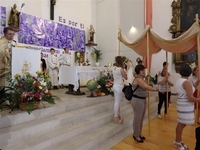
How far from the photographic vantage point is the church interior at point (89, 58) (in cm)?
286

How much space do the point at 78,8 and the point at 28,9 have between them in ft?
8.93

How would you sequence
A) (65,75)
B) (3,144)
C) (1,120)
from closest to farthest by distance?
(3,144)
(1,120)
(65,75)

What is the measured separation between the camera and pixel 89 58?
9.16 m

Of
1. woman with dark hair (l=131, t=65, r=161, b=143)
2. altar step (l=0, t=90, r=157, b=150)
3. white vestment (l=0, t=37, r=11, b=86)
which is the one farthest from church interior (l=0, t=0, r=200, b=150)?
woman with dark hair (l=131, t=65, r=161, b=143)

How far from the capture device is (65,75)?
5.32m

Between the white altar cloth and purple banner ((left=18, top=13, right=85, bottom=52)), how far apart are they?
91.1 inches

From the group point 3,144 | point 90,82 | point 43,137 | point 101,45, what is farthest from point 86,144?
point 101,45

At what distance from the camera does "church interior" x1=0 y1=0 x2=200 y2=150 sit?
9.39 ft

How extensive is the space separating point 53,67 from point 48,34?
1.65m

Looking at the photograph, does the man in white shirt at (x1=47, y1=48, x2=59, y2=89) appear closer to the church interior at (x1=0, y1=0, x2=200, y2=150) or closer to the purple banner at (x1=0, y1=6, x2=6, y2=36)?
the church interior at (x1=0, y1=0, x2=200, y2=150)

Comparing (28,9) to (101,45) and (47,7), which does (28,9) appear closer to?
(47,7)

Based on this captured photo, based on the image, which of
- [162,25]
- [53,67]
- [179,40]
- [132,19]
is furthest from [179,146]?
[132,19]

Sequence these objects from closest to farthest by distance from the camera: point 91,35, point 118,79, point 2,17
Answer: point 118,79, point 2,17, point 91,35

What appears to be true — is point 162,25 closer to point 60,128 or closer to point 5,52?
point 60,128
